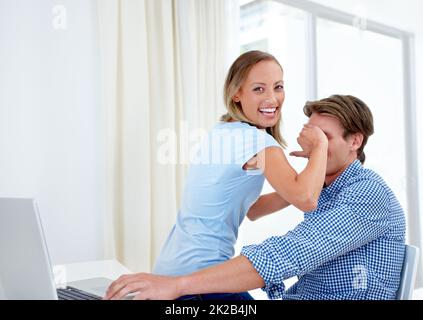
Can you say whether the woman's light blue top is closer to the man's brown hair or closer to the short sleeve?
the short sleeve

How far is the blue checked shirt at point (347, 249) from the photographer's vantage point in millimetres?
861

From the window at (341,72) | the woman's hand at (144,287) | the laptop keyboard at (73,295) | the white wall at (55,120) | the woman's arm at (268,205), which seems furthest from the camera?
the window at (341,72)

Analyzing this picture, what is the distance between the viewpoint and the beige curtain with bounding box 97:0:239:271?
1942 mm

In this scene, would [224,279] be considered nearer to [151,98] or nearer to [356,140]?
[356,140]

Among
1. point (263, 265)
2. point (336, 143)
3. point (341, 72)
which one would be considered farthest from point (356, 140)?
point (341, 72)

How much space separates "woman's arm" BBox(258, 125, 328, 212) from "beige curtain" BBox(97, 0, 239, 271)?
1036 mm

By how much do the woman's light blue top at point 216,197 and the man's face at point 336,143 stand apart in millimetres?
147

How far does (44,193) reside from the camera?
1812 millimetres

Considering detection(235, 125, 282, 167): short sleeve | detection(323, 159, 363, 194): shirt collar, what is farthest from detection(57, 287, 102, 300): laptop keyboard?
detection(323, 159, 363, 194): shirt collar

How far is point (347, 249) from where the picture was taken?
91 cm

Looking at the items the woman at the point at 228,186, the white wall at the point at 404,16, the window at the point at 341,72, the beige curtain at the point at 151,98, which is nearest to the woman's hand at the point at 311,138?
the woman at the point at 228,186

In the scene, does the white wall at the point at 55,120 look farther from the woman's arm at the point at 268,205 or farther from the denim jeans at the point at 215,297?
the denim jeans at the point at 215,297

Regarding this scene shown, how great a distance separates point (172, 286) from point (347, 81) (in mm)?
2807

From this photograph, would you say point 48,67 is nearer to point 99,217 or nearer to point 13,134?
point 13,134
